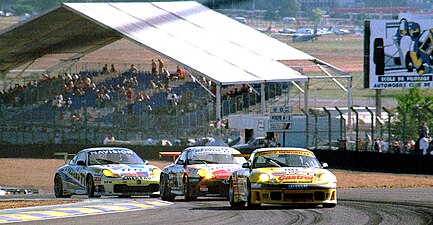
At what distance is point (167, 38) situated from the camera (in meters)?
45.6

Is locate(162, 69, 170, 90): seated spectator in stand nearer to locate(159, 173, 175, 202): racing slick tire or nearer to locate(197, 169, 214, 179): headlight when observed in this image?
locate(159, 173, 175, 202): racing slick tire

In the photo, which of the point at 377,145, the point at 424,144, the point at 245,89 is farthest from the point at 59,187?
the point at 245,89

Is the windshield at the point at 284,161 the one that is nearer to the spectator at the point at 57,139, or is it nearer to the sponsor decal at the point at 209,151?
the sponsor decal at the point at 209,151

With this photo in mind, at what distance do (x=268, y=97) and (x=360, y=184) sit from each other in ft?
60.2

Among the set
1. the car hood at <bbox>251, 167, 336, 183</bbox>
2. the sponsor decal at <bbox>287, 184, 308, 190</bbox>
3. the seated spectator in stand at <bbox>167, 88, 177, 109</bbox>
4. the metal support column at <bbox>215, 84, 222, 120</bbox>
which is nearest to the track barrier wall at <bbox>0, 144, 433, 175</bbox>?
the metal support column at <bbox>215, 84, 222, 120</bbox>

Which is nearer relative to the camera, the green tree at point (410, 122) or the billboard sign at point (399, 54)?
the green tree at point (410, 122)

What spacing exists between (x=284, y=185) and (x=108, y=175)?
6.47m

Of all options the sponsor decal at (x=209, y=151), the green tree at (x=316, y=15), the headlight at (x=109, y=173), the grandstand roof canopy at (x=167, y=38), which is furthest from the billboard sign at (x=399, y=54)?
the green tree at (x=316, y=15)

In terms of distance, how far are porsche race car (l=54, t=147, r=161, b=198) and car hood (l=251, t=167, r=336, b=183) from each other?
17.8 feet

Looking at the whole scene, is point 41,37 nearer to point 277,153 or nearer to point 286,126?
point 286,126

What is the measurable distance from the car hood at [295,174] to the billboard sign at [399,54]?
2551 centimetres

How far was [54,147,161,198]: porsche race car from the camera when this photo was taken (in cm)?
2223

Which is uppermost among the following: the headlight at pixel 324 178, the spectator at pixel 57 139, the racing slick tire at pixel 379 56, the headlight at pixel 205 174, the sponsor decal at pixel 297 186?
the racing slick tire at pixel 379 56

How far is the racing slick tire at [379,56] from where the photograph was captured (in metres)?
42.3
